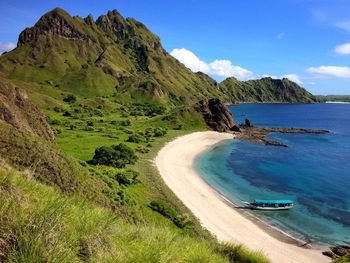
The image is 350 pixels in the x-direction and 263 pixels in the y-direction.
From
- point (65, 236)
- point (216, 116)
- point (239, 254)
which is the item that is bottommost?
point (239, 254)

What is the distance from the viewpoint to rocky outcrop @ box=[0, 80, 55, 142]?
3446 cm

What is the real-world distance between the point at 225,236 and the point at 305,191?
1321 inches

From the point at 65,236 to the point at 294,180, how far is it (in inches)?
3260

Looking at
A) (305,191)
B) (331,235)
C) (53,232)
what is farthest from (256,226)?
(53,232)

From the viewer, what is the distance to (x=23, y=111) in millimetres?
37938

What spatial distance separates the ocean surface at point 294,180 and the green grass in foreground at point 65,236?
46413mm

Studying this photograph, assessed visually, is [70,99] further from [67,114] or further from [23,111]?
[23,111]

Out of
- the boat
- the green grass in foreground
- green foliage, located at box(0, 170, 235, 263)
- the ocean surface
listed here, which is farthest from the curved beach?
green foliage, located at box(0, 170, 235, 263)

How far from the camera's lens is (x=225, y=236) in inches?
1890

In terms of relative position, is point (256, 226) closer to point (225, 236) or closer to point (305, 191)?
point (225, 236)

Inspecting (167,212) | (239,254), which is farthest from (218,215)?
(239,254)

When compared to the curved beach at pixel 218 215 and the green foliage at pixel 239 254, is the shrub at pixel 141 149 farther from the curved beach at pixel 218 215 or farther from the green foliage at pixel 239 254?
the green foliage at pixel 239 254

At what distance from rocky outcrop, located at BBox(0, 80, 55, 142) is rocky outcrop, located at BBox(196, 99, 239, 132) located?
401ft

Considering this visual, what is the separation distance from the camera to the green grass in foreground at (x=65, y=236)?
242 inches
